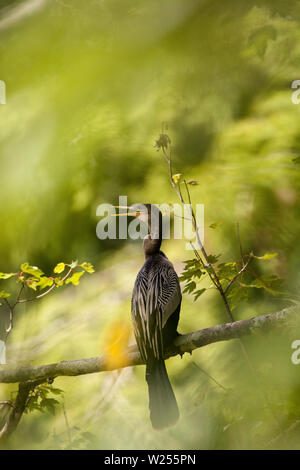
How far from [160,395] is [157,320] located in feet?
0.68

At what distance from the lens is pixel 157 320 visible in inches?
53.5

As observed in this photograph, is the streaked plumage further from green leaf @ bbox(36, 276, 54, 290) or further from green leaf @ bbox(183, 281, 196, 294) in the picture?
green leaf @ bbox(36, 276, 54, 290)

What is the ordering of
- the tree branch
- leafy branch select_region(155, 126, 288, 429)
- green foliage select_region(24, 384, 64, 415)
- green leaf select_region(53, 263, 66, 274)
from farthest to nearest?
green leaf select_region(53, 263, 66, 274), green foliage select_region(24, 384, 64, 415), leafy branch select_region(155, 126, 288, 429), the tree branch

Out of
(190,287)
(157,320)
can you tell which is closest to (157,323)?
(157,320)

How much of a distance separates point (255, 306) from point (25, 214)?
2.96 ft

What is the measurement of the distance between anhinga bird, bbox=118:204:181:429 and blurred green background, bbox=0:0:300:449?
0.30ft

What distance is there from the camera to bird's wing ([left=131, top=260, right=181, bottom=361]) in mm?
1338

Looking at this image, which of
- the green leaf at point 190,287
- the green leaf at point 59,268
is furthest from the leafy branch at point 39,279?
the green leaf at point 190,287

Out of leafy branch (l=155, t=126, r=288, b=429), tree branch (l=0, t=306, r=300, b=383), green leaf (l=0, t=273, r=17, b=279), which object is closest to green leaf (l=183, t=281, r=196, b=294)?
leafy branch (l=155, t=126, r=288, b=429)

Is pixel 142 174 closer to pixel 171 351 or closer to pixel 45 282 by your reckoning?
pixel 45 282

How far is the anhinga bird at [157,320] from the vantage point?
133cm

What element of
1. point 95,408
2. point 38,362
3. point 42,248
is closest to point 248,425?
point 95,408

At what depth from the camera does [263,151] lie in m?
1.68

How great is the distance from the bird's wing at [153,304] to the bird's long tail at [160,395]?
37 mm
